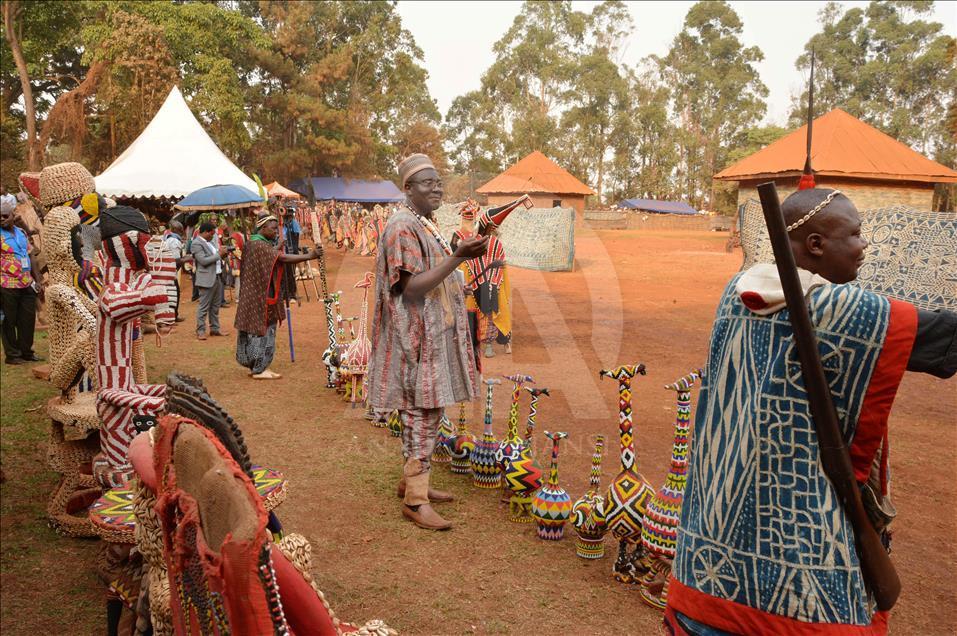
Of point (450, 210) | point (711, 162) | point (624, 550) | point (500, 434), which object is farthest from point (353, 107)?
point (624, 550)

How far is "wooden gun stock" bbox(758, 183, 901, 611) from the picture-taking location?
1542mm

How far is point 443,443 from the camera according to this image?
536 centimetres

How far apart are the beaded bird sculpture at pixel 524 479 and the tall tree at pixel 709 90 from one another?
49.9 metres

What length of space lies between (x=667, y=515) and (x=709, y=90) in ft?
188

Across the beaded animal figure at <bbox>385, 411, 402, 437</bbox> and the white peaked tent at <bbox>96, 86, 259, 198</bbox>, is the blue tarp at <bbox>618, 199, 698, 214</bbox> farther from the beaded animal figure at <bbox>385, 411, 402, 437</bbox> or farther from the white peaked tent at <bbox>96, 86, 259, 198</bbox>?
the beaded animal figure at <bbox>385, 411, 402, 437</bbox>

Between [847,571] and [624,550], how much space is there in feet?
7.43

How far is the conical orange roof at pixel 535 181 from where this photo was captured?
32.2 m

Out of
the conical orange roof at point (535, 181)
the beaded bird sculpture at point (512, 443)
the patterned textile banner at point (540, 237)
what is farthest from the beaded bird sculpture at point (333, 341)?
the conical orange roof at point (535, 181)

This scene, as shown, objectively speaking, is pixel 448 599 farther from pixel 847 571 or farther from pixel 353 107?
pixel 353 107

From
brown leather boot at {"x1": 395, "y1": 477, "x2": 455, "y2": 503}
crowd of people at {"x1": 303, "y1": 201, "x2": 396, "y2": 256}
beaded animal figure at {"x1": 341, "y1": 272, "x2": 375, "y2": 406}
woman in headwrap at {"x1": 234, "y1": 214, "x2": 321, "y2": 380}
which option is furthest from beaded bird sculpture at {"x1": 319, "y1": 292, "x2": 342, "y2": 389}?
crowd of people at {"x1": 303, "y1": 201, "x2": 396, "y2": 256}

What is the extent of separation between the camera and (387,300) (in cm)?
400

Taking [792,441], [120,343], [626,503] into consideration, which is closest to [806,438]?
[792,441]

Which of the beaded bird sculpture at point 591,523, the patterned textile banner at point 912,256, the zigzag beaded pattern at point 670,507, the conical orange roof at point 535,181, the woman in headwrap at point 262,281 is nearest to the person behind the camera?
the zigzag beaded pattern at point 670,507

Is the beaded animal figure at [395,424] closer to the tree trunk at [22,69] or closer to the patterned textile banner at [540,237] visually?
the patterned textile banner at [540,237]
